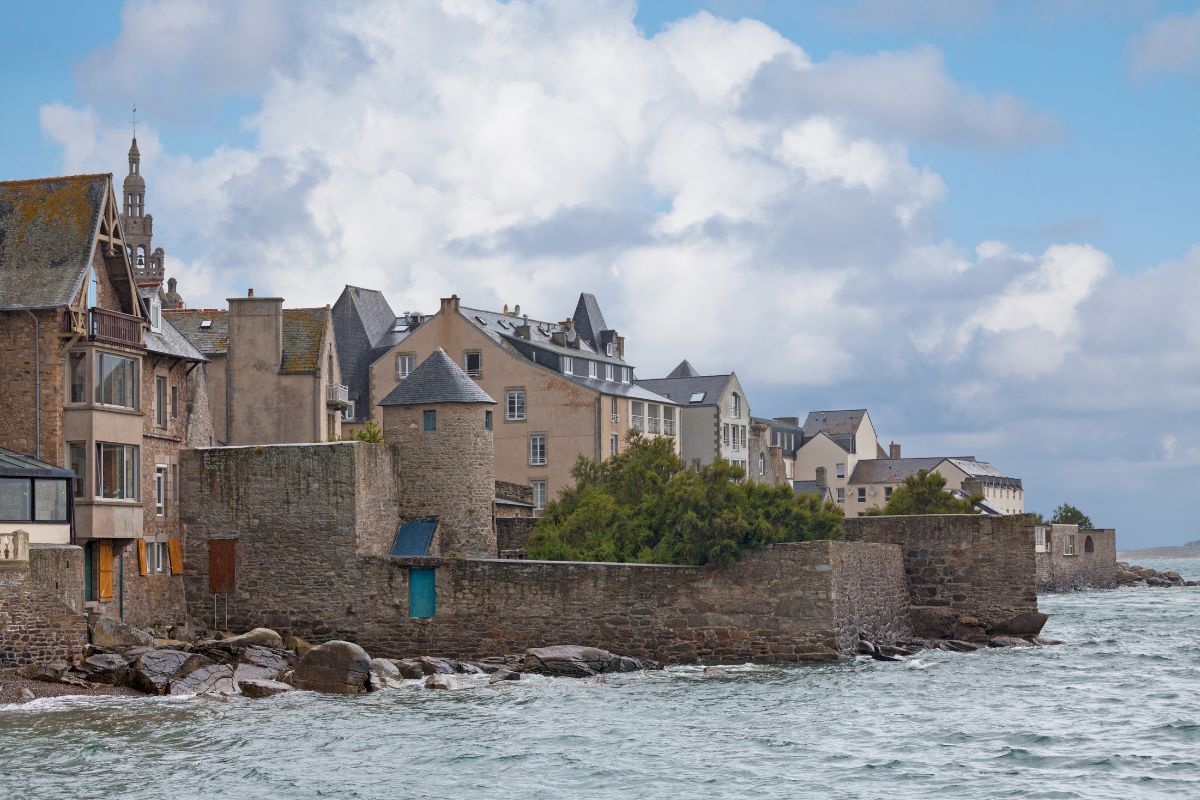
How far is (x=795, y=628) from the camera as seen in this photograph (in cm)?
4347

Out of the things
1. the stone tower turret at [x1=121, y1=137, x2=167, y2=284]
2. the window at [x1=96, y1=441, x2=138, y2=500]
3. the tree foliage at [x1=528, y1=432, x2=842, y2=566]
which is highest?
the stone tower turret at [x1=121, y1=137, x2=167, y2=284]

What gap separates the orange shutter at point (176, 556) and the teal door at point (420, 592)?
6.57 m

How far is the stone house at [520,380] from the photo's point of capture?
2803 inches

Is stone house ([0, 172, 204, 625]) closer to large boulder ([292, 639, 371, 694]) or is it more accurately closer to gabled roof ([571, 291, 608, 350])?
large boulder ([292, 639, 371, 694])

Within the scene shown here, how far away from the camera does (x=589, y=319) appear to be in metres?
90.3

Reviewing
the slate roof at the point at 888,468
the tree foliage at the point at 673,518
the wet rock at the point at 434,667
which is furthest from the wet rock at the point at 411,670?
the slate roof at the point at 888,468

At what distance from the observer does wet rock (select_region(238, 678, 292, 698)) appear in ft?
123

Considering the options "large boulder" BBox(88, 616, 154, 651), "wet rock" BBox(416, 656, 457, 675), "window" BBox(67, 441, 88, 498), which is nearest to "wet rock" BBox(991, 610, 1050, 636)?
"wet rock" BBox(416, 656, 457, 675)

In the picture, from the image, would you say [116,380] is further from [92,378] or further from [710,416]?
[710,416]

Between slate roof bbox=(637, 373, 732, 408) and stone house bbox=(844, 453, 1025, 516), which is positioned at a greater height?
slate roof bbox=(637, 373, 732, 408)

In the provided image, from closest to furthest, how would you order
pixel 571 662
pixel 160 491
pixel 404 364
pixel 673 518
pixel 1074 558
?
pixel 571 662, pixel 160 491, pixel 673 518, pixel 404 364, pixel 1074 558

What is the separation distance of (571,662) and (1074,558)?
72.4 m

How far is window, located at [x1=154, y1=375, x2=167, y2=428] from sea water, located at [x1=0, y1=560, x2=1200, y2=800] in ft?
34.5

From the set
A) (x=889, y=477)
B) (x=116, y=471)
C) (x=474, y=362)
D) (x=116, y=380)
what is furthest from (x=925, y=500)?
(x=889, y=477)
